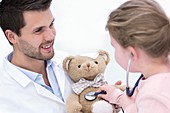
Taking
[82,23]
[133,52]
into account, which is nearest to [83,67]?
[133,52]

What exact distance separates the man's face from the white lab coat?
12 centimetres

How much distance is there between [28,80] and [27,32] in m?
0.23

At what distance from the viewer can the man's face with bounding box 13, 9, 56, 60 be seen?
1478mm

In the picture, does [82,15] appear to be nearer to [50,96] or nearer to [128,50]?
[50,96]

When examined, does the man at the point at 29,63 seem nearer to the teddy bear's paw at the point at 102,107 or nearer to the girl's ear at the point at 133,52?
the teddy bear's paw at the point at 102,107

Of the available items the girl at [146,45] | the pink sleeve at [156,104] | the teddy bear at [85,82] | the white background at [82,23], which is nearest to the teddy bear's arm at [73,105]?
the teddy bear at [85,82]

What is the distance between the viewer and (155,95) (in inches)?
39.9

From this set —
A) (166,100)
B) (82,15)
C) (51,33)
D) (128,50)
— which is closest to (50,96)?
(51,33)

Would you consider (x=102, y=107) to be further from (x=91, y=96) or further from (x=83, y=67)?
(x=83, y=67)

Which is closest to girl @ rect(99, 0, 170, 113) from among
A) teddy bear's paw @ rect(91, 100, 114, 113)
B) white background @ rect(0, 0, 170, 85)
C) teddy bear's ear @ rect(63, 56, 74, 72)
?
teddy bear's paw @ rect(91, 100, 114, 113)

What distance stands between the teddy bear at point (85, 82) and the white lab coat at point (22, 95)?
0.30 ft

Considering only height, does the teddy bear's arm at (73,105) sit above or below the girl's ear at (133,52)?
below

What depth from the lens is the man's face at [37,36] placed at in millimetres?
1478

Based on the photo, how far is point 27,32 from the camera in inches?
59.7
